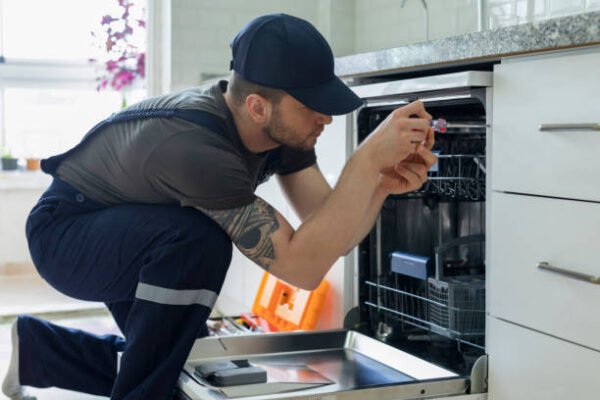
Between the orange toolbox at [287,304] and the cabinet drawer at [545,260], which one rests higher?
the cabinet drawer at [545,260]

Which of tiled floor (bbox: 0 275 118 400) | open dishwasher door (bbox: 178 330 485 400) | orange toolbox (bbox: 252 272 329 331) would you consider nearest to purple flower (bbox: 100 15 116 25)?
tiled floor (bbox: 0 275 118 400)

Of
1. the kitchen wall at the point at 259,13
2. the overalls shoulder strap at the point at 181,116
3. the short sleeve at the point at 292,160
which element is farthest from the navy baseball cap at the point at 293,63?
the kitchen wall at the point at 259,13

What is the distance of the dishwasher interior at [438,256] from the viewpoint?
1.92 m

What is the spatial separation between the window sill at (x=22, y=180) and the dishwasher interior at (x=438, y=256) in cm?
248

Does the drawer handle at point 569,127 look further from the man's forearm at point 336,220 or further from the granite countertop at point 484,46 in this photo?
the man's forearm at point 336,220

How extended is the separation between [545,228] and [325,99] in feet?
1.59

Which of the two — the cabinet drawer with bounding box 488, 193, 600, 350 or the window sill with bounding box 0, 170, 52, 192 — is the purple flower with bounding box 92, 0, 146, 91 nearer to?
the window sill with bounding box 0, 170, 52, 192

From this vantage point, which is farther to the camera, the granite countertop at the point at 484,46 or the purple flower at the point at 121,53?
the purple flower at the point at 121,53

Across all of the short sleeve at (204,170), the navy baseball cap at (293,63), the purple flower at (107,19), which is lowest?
the short sleeve at (204,170)

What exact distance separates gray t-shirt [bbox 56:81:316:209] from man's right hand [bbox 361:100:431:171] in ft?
0.87

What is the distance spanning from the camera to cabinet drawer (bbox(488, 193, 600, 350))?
1473 millimetres

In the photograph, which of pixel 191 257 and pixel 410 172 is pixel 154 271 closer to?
pixel 191 257

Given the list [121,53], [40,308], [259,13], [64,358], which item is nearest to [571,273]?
[64,358]

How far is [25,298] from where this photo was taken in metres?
3.96
